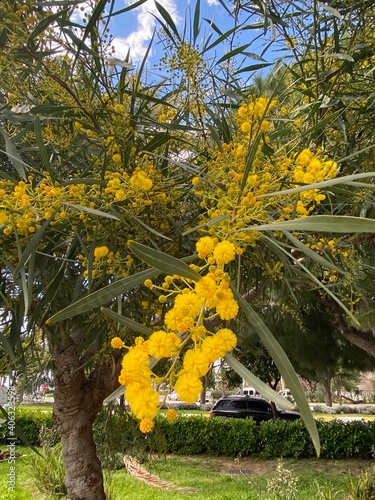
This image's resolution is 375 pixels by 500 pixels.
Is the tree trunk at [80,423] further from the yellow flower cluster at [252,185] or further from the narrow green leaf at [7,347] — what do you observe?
the yellow flower cluster at [252,185]

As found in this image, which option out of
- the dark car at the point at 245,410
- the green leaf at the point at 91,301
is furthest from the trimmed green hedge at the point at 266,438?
the green leaf at the point at 91,301

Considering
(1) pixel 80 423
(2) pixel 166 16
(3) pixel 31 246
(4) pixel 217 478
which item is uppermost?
(2) pixel 166 16

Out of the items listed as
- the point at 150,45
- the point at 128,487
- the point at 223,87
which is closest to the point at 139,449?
the point at 128,487

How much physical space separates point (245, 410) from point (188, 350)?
1056 cm

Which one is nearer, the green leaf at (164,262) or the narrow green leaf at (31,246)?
the green leaf at (164,262)

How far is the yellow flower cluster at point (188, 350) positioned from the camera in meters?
0.47

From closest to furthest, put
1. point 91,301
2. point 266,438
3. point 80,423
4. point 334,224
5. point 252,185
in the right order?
1. point 334,224
2. point 91,301
3. point 252,185
4. point 80,423
5. point 266,438

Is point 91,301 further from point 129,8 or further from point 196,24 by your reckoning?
point 196,24

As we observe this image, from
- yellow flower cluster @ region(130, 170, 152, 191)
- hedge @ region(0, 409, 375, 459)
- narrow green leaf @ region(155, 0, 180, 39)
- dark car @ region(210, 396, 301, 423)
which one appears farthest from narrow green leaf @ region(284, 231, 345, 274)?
dark car @ region(210, 396, 301, 423)

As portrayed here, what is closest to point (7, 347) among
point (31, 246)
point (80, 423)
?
point (31, 246)

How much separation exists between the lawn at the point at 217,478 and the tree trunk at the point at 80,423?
6.47 ft

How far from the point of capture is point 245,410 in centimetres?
1038

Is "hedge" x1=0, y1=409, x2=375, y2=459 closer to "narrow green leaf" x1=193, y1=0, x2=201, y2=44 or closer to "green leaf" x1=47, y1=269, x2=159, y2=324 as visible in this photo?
"narrow green leaf" x1=193, y1=0, x2=201, y2=44

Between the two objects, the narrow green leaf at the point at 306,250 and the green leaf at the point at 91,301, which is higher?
the narrow green leaf at the point at 306,250
